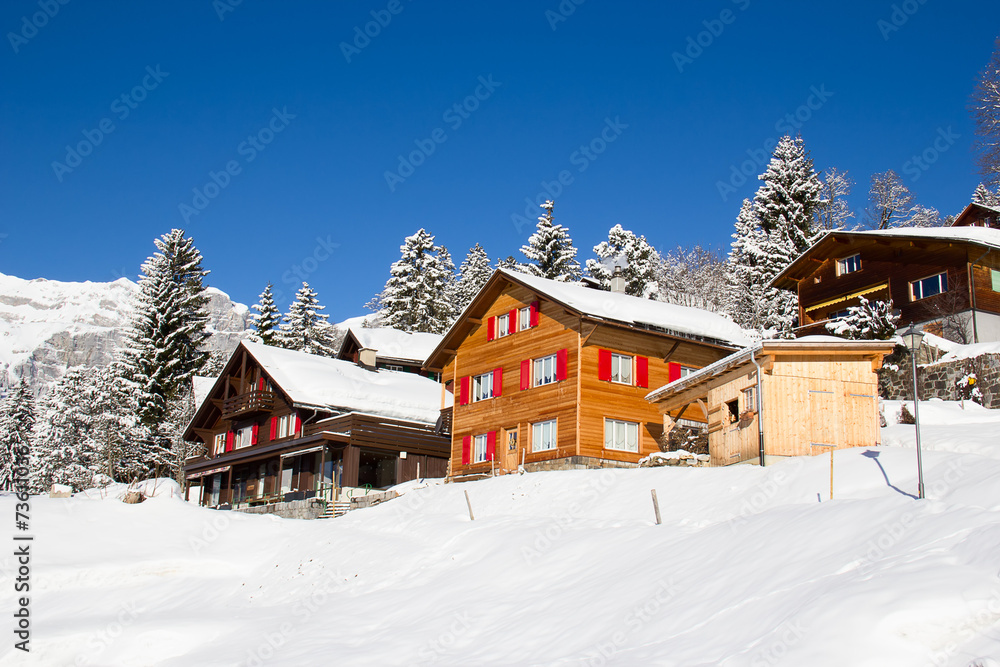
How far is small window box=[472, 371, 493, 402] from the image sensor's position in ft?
121

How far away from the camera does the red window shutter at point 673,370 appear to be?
3531cm

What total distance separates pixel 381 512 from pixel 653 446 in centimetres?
1136

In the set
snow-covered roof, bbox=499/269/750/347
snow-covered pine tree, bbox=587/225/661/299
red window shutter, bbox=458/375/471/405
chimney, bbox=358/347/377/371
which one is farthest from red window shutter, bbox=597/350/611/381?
snow-covered pine tree, bbox=587/225/661/299

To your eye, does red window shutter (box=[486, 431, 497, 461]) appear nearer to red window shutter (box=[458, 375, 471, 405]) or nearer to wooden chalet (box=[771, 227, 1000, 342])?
red window shutter (box=[458, 375, 471, 405])

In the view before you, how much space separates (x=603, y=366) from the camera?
33312 mm

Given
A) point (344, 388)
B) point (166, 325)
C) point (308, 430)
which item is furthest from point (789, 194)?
point (166, 325)

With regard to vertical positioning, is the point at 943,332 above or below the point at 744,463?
above

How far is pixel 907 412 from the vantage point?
28.8 m

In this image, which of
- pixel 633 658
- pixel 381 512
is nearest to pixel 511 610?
pixel 633 658

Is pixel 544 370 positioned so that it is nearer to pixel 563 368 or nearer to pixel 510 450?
pixel 563 368

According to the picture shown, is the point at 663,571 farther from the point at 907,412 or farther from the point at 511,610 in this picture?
the point at 907,412

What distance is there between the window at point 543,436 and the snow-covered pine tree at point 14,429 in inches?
1529

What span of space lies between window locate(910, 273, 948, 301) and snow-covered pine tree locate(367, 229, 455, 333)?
36078 millimetres

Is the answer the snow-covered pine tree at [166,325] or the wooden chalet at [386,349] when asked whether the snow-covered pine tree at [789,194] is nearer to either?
the wooden chalet at [386,349]
